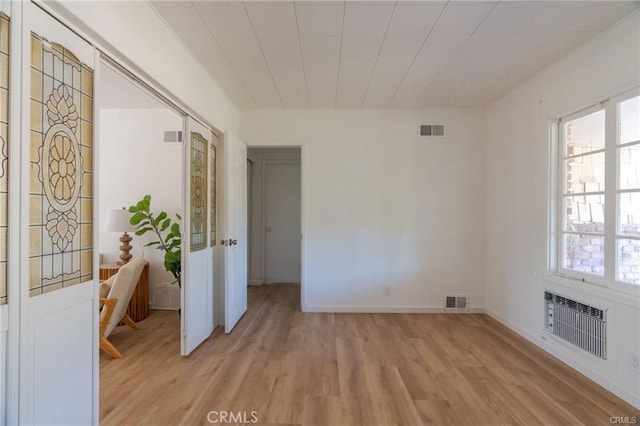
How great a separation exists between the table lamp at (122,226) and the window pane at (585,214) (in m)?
4.66

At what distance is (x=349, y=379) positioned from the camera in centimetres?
237

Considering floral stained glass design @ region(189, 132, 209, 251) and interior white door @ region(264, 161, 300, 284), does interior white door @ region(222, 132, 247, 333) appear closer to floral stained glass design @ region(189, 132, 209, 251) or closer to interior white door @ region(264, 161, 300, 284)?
floral stained glass design @ region(189, 132, 209, 251)

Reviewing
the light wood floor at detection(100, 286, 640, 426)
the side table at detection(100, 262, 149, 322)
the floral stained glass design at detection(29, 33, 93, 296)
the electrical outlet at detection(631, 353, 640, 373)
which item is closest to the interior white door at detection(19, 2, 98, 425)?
the floral stained glass design at detection(29, 33, 93, 296)

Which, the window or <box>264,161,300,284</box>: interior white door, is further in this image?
<box>264,161,300,284</box>: interior white door

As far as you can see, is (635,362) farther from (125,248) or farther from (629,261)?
(125,248)

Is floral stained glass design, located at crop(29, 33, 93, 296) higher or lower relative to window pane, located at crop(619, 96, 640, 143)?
lower

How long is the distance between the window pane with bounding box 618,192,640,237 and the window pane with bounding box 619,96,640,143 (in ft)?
1.35

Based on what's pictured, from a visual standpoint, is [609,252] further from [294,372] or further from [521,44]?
[294,372]

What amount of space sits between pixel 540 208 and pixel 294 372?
9.13ft

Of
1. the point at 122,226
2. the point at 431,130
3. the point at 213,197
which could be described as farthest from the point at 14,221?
the point at 431,130

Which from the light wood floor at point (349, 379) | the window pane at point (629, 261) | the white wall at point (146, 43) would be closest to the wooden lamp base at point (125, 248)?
the light wood floor at point (349, 379)

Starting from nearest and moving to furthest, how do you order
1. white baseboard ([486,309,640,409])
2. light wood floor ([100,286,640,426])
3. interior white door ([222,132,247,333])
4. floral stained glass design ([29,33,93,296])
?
1. floral stained glass design ([29,33,93,296])
2. light wood floor ([100,286,640,426])
3. white baseboard ([486,309,640,409])
4. interior white door ([222,132,247,333])

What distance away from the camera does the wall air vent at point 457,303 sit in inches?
157

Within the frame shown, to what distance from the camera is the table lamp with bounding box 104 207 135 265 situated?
3648 mm
